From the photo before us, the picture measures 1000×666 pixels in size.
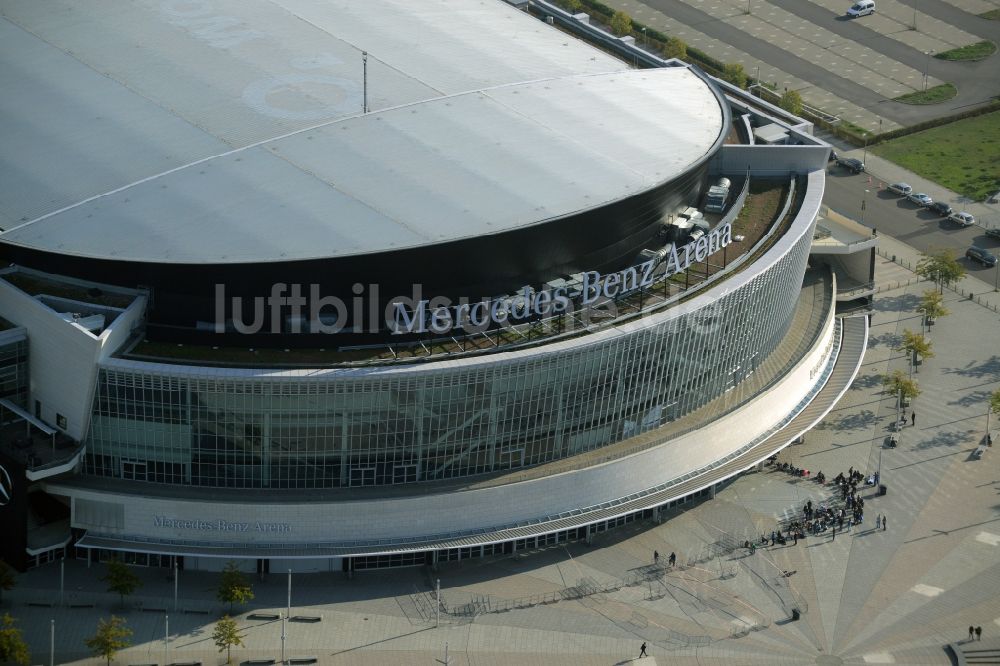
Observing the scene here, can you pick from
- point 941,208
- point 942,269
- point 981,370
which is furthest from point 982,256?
point 981,370

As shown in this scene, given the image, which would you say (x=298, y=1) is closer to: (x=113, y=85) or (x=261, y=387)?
(x=113, y=85)

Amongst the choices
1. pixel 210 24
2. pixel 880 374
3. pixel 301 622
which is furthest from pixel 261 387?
pixel 880 374

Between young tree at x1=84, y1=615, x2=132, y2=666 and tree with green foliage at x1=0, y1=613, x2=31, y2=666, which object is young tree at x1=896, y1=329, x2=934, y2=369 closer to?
young tree at x1=84, y1=615, x2=132, y2=666

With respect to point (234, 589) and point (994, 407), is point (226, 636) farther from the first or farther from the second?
point (994, 407)

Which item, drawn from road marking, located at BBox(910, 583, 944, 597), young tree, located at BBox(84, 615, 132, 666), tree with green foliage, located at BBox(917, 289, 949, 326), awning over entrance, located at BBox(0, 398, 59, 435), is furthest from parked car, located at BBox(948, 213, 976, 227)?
young tree, located at BBox(84, 615, 132, 666)

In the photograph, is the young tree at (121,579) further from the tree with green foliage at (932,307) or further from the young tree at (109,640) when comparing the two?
the tree with green foliage at (932,307)

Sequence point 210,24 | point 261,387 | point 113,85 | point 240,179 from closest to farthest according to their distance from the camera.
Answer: point 261,387 < point 240,179 < point 113,85 < point 210,24

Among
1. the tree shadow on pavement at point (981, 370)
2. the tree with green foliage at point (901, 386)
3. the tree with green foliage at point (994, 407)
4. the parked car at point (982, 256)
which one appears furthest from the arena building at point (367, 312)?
the parked car at point (982, 256)
